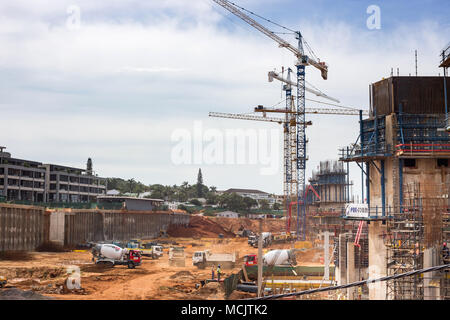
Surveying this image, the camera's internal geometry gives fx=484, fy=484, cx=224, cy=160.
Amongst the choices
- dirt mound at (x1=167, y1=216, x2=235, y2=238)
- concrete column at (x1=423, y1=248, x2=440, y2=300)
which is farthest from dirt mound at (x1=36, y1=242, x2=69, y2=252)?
concrete column at (x1=423, y1=248, x2=440, y2=300)

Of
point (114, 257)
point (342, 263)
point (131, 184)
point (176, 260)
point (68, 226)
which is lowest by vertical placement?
point (176, 260)

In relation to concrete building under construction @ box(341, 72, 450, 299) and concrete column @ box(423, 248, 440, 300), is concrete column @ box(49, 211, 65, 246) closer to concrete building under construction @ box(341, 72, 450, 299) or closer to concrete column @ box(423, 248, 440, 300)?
concrete building under construction @ box(341, 72, 450, 299)

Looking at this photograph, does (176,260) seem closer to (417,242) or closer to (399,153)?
(399,153)

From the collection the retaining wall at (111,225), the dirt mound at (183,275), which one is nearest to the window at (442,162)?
the dirt mound at (183,275)

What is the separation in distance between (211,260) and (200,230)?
57.0 m

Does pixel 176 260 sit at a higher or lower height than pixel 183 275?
higher

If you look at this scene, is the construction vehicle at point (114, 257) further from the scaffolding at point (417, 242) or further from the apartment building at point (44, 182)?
Result: the apartment building at point (44, 182)

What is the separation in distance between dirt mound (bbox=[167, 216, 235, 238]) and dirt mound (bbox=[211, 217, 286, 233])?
3.02 meters

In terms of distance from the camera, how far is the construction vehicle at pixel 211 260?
53.4m

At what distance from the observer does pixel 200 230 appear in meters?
111

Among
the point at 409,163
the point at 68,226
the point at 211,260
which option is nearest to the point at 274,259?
the point at 211,260

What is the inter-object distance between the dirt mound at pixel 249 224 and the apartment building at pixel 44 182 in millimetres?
34608

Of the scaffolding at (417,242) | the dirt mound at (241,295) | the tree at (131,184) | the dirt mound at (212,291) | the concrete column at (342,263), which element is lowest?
the dirt mound at (241,295)
